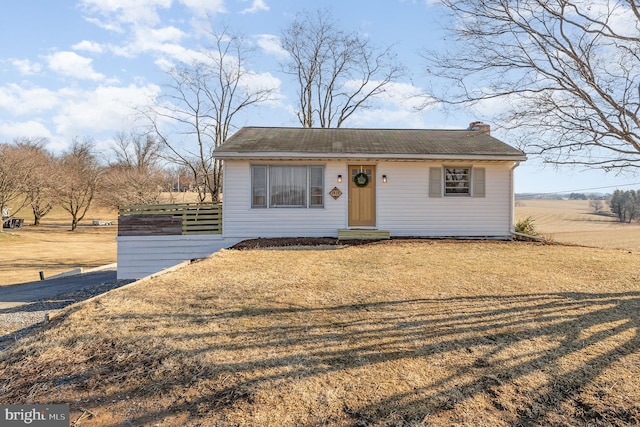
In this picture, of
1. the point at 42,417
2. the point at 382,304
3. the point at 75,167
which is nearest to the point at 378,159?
the point at 382,304

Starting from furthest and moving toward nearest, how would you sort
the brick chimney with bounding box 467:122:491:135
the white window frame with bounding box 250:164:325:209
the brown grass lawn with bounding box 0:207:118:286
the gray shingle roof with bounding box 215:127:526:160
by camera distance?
the brown grass lawn with bounding box 0:207:118:286 → the brick chimney with bounding box 467:122:491:135 → the white window frame with bounding box 250:164:325:209 → the gray shingle roof with bounding box 215:127:526:160

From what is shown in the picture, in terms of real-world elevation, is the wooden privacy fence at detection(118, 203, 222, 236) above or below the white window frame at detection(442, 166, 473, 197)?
below

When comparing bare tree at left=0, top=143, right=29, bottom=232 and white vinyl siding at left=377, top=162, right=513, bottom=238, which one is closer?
white vinyl siding at left=377, top=162, right=513, bottom=238

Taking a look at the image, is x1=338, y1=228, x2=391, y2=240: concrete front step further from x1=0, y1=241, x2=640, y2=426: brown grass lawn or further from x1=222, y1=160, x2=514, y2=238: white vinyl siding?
x1=0, y1=241, x2=640, y2=426: brown grass lawn

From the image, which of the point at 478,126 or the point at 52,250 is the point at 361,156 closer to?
the point at 478,126

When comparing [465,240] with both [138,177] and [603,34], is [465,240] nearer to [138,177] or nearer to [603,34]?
[603,34]

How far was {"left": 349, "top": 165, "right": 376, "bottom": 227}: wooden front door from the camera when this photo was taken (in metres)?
11.0

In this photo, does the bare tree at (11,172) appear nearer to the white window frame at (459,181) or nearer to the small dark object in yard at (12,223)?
the small dark object in yard at (12,223)

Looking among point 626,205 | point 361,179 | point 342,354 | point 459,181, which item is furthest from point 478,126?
point 626,205

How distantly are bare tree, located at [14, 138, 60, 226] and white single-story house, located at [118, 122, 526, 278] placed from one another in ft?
79.4

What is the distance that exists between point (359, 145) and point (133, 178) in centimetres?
2294

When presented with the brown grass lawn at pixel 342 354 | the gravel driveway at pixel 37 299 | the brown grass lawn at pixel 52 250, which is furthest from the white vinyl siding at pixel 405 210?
the brown grass lawn at pixel 52 250

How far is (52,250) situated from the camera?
22.1 meters

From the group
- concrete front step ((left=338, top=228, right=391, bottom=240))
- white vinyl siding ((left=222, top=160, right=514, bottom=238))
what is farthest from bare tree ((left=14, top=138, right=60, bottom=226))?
concrete front step ((left=338, top=228, right=391, bottom=240))
